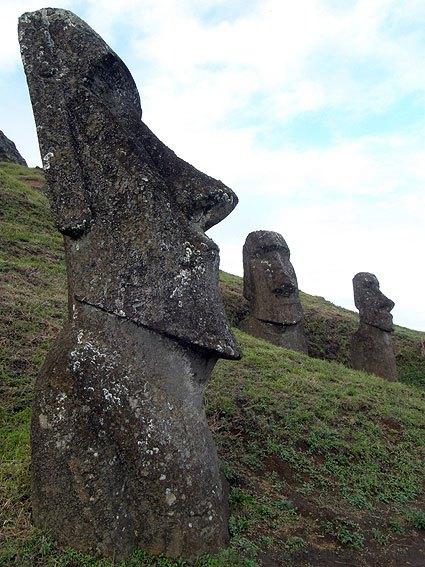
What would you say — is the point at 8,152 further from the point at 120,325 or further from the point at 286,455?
the point at 120,325

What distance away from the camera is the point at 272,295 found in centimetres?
1731

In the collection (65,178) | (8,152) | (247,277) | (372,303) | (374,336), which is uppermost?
(8,152)

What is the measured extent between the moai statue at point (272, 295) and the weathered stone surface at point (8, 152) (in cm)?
2293

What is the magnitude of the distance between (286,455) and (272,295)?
10.2 meters

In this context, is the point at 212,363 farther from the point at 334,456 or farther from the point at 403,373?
the point at 403,373

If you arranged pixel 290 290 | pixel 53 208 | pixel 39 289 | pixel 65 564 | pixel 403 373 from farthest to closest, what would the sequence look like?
pixel 403 373
pixel 290 290
pixel 39 289
pixel 53 208
pixel 65 564

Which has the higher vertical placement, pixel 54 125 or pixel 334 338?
pixel 54 125

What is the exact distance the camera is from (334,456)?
25.4 ft

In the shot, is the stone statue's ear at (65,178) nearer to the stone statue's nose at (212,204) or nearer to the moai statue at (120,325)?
the moai statue at (120,325)

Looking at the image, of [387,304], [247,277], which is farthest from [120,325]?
[387,304]

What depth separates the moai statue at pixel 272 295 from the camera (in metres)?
17.1

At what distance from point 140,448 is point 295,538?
1.78 meters

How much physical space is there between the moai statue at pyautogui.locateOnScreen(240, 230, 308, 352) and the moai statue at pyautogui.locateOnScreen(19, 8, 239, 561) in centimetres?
1185

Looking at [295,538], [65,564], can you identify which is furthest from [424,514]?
[65,564]
